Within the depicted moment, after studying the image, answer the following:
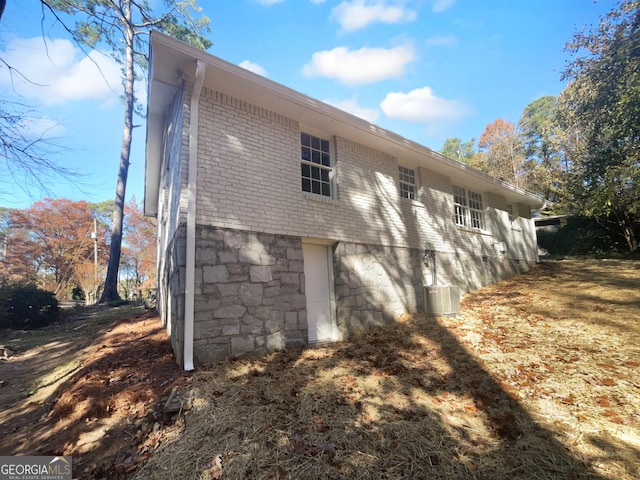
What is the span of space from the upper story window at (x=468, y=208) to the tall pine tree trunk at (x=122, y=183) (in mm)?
14889

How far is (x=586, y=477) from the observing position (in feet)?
7.49

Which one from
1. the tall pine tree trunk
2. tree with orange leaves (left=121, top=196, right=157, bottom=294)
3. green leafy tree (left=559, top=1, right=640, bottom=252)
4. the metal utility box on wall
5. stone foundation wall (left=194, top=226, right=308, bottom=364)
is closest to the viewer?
stone foundation wall (left=194, top=226, right=308, bottom=364)

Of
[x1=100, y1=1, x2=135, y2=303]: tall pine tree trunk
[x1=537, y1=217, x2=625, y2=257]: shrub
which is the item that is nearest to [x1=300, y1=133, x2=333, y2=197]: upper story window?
[x1=100, y1=1, x2=135, y2=303]: tall pine tree trunk

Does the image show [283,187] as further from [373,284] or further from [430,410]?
[430,410]

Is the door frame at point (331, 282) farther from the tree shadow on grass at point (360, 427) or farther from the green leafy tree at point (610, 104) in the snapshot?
the green leafy tree at point (610, 104)

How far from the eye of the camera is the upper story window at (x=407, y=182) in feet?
27.8

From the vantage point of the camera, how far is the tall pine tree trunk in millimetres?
14266

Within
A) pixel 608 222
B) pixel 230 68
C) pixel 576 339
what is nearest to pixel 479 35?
pixel 230 68

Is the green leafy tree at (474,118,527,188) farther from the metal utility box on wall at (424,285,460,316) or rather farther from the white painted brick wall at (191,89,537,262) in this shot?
the metal utility box on wall at (424,285,460,316)

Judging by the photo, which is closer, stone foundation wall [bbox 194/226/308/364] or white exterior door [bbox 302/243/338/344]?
stone foundation wall [bbox 194/226/308/364]

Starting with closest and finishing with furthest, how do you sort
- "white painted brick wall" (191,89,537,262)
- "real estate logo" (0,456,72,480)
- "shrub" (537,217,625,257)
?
1. "real estate logo" (0,456,72,480)
2. "white painted brick wall" (191,89,537,262)
3. "shrub" (537,217,625,257)

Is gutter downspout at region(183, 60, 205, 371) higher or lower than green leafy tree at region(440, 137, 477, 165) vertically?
lower

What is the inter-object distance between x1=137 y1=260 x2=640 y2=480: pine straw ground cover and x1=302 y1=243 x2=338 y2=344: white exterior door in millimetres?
615

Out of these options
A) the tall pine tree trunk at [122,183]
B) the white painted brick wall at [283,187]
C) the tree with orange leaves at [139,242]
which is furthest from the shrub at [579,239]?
the tree with orange leaves at [139,242]
